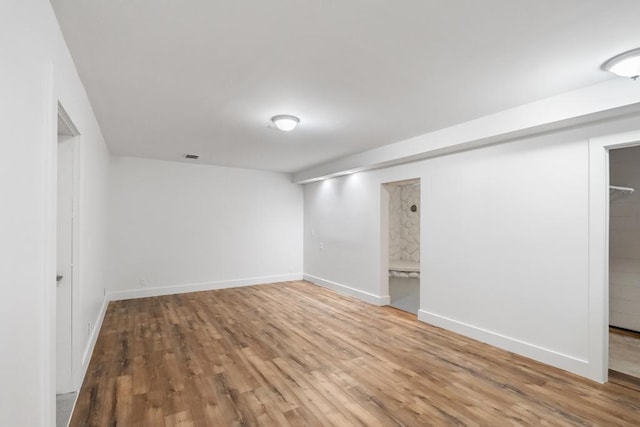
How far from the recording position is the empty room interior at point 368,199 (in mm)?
1608

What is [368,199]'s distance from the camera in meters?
5.43

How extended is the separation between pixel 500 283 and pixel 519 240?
52cm

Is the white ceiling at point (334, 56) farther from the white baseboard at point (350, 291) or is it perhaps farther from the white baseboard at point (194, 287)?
the white baseboard at point (194, 287)

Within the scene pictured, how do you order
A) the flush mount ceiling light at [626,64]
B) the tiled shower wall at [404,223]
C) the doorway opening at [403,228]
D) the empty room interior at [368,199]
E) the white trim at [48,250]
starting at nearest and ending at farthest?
the white trim at [48,250] < the empty room interior at [368,199] < the flush mount ceiling light at [626,64] < the doorway opening at [403,228] < the tiled shower wall at [404,223]


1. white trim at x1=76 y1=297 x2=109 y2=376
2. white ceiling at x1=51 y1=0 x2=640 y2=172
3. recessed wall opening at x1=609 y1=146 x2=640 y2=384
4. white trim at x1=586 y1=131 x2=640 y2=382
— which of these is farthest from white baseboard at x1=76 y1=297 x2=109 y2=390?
recessed wall opening at x1=609 y1=146 x2=640 y2=384

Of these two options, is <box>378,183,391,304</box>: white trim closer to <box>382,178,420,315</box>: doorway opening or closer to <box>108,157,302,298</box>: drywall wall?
<box>382,178,420,315</box>: doorway opening

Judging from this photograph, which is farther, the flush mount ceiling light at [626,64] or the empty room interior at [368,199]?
the flush mount ceiling light at [626,64]

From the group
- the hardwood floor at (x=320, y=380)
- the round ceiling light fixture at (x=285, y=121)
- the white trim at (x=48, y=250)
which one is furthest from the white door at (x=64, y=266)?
the round ceiling light fixture at (x=285, y=121)

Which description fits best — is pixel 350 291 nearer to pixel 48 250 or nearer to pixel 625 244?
pixel 625 244

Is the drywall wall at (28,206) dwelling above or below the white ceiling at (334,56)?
below

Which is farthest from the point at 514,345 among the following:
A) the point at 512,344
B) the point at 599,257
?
the point at 599,257

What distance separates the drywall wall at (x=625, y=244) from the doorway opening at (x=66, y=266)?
593 centimetres

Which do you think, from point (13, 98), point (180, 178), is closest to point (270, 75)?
point (13, 98)

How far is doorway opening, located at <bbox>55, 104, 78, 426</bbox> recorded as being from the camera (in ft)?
7.74
